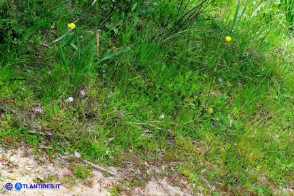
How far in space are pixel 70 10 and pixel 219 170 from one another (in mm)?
2167

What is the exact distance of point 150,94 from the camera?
3.80m

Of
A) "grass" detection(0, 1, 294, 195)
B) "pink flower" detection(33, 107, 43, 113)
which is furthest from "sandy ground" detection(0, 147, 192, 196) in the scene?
"pink flower" detection(33, 107, 43, 113)

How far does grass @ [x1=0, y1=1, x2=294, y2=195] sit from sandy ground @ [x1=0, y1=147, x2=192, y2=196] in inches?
3.3

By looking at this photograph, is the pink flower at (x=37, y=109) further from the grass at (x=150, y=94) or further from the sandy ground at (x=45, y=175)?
the sandy ground at (x=45, y=175)

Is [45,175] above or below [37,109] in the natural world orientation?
below

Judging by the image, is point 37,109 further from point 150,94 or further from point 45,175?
point 150,94

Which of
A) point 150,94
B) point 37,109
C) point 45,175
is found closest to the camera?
point 45,175

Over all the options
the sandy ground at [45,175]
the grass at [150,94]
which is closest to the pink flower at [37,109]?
the grass at [150,94]

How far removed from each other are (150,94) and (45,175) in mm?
1348

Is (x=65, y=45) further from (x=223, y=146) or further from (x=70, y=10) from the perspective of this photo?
(x=223, y=146)

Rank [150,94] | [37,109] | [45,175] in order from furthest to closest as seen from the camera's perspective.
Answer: [150,94]
[37,109]
[45,175]

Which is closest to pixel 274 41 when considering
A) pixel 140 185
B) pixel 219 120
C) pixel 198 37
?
pixel 198 37

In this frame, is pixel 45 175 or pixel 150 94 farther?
pixel 150 94

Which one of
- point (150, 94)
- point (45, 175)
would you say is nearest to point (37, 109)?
point (45, 175)
